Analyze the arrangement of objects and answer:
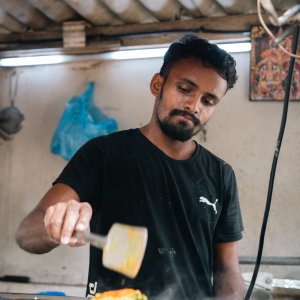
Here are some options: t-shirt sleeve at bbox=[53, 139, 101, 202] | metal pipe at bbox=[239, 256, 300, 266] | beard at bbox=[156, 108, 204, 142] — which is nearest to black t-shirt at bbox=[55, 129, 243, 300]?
t-shirt sleeve at bbox=[53, 139, 101, 202]

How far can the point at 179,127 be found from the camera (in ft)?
7.93

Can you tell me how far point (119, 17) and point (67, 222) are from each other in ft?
8.90

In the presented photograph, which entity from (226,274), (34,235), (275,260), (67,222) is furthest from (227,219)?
(275,260)

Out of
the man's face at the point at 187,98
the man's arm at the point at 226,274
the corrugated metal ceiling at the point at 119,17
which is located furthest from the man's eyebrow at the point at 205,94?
the corrugated metal ceiling at the point at 119,17

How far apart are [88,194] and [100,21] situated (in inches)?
87.5

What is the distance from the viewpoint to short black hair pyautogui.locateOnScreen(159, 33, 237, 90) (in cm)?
255

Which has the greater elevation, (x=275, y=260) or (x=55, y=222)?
(x=55, y=222)

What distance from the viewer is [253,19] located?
12.7 ft

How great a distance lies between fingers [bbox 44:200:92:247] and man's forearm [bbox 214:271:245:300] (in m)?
1.23

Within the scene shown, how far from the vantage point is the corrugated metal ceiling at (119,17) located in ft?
12.2

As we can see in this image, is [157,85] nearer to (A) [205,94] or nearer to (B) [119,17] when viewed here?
(A) [205,94]

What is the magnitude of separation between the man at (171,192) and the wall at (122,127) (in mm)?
1804

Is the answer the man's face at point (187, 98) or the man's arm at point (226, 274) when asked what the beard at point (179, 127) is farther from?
the man's arm at point (226, 274)

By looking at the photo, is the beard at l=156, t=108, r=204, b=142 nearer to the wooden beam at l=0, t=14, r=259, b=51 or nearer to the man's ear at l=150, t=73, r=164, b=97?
the man's ear at l=150, t=73, r=164, b=97
